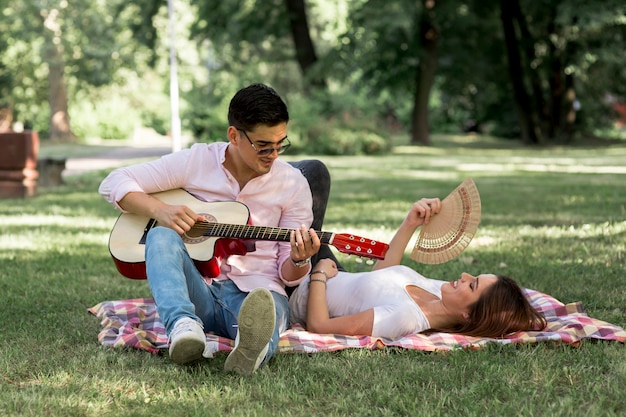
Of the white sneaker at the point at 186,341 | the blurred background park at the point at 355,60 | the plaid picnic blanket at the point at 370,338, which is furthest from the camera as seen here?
the blurred background park at the point at 355,60

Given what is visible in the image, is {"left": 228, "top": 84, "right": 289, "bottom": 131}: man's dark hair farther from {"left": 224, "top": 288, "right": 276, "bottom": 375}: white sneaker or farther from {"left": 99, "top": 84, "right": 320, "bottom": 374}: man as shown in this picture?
{"left": 224, "top": 288, "right": 276, "bottom": 375}: white sneaker

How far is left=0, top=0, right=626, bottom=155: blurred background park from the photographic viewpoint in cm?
2322

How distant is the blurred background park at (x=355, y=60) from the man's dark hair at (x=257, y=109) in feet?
59.6

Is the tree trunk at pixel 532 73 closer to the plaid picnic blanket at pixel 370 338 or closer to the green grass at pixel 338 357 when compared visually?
the green grass at pixel 338 357

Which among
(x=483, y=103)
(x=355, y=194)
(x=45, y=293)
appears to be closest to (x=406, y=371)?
(x=45, y=293)

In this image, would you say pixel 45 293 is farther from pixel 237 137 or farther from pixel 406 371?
pixel 406 371

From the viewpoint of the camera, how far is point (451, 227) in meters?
4.03

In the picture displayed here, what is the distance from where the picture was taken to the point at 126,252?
3986 millimetres

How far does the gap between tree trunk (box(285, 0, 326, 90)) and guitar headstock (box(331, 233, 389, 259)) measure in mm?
21668

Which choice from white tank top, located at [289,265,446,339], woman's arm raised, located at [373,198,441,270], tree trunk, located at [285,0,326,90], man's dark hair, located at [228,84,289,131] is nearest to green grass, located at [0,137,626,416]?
white tank top, located at [289,265,446,339]

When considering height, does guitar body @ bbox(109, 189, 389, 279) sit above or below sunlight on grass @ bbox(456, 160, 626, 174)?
above

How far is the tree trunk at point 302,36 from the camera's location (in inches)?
1004

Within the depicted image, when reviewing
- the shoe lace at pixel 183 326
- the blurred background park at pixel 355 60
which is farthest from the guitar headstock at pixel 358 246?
the blurred background park at pixel 355 60

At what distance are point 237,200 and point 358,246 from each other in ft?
2.25
